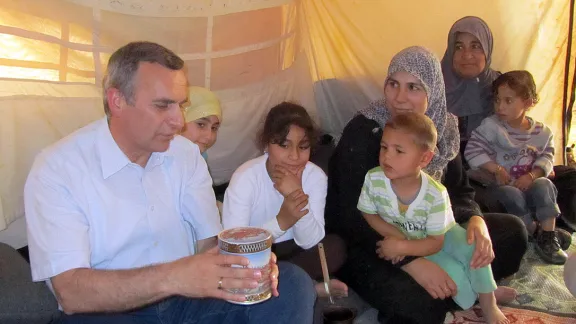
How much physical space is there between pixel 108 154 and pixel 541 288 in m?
1.83

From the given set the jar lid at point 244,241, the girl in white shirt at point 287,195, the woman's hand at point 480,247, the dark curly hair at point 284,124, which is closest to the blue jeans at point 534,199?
Result: the woman's hand at point 480,247

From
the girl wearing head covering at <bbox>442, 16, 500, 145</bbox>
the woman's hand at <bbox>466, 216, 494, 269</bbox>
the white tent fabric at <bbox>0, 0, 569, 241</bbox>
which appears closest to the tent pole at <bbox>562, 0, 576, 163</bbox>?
the white tent fabric at <bbox>0, 0, 569, 241</bbox>

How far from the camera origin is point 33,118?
188cm

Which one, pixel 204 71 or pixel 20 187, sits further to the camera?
pixel 204 71

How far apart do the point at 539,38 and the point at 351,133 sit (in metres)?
1.64

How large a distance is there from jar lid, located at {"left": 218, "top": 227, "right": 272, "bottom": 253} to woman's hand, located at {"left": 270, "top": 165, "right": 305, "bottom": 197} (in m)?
0.65

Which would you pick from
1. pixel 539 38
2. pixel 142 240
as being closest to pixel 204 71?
pixel 142 240

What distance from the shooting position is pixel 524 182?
8.77ft

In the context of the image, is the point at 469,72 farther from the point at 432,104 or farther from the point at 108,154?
the point at 108,154

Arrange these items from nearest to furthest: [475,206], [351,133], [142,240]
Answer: [142,240]
[351,133]
[475,206]

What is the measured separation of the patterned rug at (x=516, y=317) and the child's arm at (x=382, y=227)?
15.8 inches

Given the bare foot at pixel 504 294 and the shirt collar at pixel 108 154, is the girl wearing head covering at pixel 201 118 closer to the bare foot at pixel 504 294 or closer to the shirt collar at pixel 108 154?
the shirt collar at pixel 108 154

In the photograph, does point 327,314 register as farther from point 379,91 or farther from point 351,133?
point 379,91

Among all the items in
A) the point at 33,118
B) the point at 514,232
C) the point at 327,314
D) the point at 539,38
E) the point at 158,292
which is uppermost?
the point at 539,38
